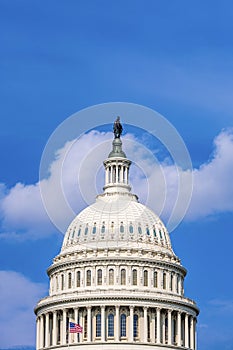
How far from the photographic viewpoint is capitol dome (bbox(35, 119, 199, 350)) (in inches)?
6634

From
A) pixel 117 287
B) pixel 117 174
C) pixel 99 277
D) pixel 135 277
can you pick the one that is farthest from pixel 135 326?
pixel 117 174

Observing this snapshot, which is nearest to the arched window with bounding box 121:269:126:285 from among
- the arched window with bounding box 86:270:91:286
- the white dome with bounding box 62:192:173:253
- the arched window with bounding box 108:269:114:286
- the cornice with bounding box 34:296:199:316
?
the arched window with bounding box 108:269:114:286

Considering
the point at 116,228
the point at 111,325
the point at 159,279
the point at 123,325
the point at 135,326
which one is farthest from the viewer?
the point at 116,228

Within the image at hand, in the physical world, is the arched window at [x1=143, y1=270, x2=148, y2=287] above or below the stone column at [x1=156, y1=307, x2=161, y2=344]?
above

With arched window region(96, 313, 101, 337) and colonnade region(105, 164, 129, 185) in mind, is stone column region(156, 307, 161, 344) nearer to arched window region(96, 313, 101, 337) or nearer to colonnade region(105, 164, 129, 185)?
arched window region(96, 313, 101, 337)

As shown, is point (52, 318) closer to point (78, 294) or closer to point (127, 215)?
point (78, 294)

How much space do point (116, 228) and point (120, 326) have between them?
16846 mm

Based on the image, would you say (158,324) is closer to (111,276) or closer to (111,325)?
(111,325)

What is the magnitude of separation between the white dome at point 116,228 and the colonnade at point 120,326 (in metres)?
10.9

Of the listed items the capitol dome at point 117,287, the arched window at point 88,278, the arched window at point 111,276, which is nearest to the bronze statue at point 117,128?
the capitol dome at point 117,287

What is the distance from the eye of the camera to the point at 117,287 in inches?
6742

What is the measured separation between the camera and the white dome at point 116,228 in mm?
175500

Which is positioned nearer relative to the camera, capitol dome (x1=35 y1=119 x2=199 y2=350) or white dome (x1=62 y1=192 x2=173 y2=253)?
capitol dome (x1=35 y1=119 x2=199 y2=350)

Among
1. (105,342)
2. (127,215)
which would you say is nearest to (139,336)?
(105,342)
